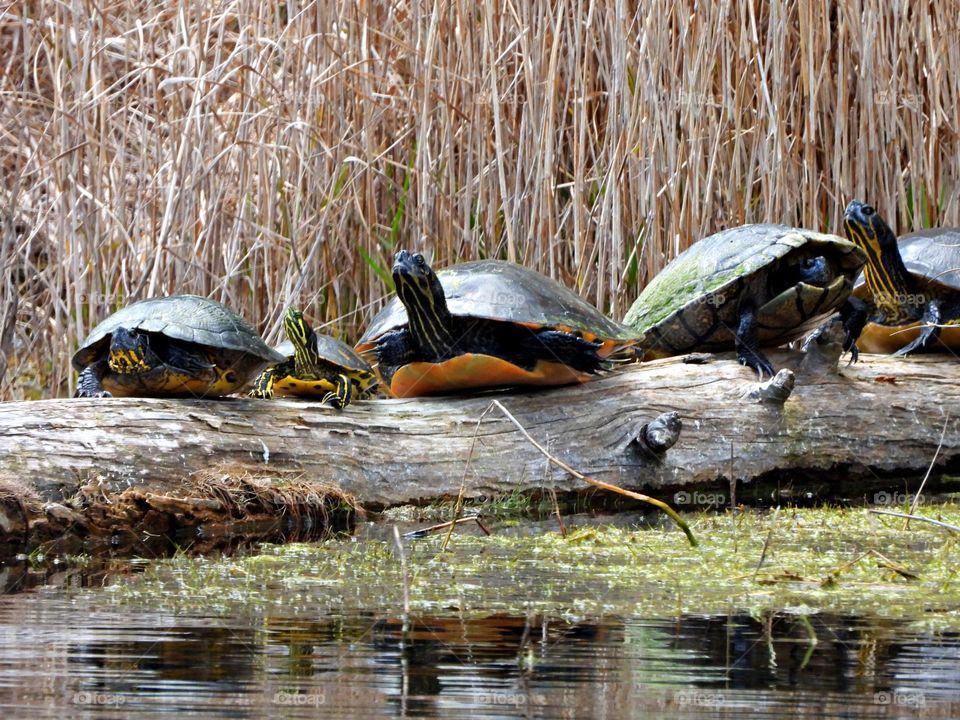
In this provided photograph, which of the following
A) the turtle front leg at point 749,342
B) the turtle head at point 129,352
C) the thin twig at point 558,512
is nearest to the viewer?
the thin twig at point 558,512

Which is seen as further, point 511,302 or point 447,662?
point 511,302

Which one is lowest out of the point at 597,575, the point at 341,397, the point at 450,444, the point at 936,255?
the point at 597,575

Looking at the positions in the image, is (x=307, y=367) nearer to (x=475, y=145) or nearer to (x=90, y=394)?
(x=90, y=394)

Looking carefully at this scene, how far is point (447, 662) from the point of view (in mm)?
1753

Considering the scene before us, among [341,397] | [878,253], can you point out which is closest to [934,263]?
[878,253]

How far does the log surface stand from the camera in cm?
336

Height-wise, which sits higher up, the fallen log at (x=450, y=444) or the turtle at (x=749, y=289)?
the turtle at (x=749, y=289)

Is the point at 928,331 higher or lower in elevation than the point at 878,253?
lower

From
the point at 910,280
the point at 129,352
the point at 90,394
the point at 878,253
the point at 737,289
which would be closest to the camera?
the point at 129,352

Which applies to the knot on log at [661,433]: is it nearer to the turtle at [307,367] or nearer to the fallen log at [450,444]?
the fallen log at [450,444]

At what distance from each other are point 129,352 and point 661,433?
1.67 meters

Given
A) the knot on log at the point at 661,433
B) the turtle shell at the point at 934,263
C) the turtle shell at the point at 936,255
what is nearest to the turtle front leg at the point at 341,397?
the knot on log at the point at 661,433

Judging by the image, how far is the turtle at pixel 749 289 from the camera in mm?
4188

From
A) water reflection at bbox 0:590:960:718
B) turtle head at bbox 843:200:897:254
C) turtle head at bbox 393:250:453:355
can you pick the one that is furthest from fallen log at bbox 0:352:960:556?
water reflection at bbox 0:590:960:718
